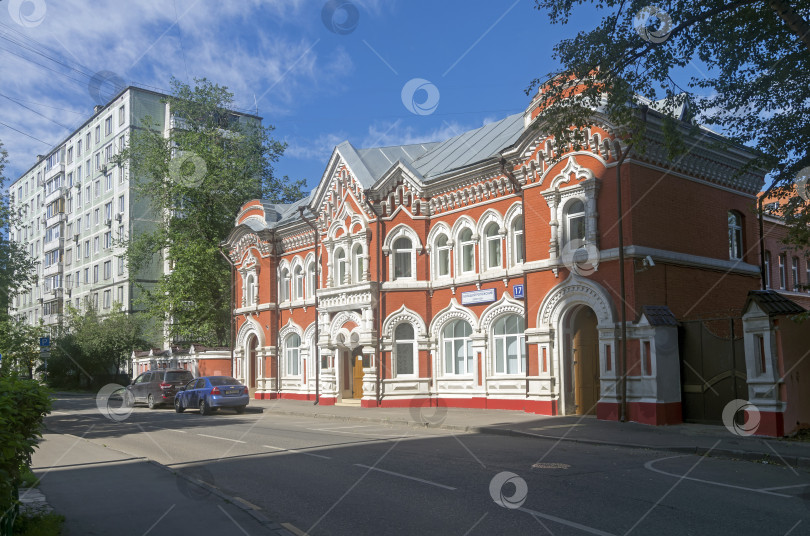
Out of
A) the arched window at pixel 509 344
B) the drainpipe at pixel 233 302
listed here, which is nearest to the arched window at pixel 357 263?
the arched window at pixel 509 344

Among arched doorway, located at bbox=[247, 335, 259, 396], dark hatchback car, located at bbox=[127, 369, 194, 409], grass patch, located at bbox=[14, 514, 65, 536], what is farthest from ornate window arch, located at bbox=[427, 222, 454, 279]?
grass patch, located at bbox=[14, 514, 65, 536]

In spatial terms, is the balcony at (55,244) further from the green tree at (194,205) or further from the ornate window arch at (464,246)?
the ornate window arch at (464,246)

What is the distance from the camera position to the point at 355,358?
30.5 metres

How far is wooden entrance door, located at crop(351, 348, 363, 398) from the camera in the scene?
99.5ft

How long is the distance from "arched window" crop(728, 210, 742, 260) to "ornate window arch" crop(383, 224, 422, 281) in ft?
37.1

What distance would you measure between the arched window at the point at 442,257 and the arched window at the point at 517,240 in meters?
3.49

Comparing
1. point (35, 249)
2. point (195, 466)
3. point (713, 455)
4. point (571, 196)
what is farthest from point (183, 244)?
point (35, 249)

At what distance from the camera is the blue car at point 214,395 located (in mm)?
27344

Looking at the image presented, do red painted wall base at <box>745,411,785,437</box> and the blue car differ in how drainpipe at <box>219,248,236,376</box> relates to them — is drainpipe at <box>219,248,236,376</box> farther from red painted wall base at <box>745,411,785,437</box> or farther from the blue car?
red painted wall base at <box>745,411,785,437</box>

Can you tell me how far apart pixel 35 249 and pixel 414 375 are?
76.2 metres

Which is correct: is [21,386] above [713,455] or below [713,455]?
above

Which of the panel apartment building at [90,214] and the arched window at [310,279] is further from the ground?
the panel apartment building at [90,214]

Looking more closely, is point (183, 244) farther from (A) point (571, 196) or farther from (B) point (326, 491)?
(B) point (326, 491)

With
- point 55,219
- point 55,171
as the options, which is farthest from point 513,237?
point 55,171
